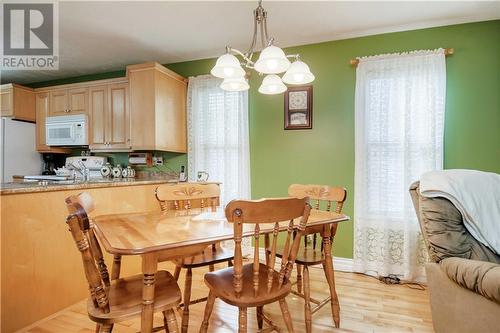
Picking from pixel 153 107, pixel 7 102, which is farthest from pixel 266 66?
pixel 7 102

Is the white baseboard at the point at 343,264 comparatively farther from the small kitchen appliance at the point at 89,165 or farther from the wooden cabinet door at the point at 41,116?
the wooden cabinet door at the point at 41,116

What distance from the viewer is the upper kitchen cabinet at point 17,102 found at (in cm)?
369

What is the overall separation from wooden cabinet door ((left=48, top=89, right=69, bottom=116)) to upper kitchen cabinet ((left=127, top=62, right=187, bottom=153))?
1200mm

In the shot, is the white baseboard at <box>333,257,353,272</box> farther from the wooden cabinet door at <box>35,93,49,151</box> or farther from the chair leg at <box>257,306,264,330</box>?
the wooden cabinet door at <box>35,93,49,151</box>

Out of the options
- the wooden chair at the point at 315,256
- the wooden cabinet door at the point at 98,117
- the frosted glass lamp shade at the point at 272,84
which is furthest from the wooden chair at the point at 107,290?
the wooden cabinet door at the point at 98,117

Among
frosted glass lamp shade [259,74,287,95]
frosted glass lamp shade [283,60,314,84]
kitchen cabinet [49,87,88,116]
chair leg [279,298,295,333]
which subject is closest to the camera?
chair leg [279,298,295,333]

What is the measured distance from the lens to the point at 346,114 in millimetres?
2832

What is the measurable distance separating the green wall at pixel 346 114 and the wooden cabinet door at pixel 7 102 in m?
2.30

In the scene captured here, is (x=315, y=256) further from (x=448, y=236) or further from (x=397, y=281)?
(x=397, y=281)

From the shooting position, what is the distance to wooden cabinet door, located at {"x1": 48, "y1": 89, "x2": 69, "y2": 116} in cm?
366

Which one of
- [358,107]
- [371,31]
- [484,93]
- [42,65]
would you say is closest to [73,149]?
[42,65]

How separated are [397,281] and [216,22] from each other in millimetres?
2963

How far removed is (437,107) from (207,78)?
7.97 feet

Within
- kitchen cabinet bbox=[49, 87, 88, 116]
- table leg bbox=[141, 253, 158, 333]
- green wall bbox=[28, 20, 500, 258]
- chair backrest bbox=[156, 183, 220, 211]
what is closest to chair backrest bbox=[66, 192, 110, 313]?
table leg bbox=[141, 253, 158, 333]
